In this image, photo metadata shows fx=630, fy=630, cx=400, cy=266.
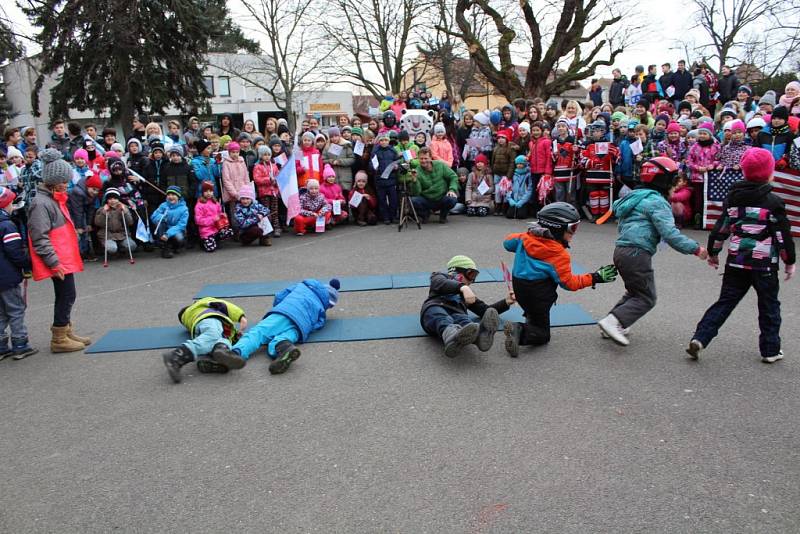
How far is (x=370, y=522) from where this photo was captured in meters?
3.17

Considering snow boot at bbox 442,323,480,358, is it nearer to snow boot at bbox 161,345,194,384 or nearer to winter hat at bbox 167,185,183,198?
snow boot at bbox 161,345,194,384

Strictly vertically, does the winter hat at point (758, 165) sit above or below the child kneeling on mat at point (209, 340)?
above

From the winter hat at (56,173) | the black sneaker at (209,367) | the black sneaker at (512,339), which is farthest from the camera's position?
the winter hat at (56,173)

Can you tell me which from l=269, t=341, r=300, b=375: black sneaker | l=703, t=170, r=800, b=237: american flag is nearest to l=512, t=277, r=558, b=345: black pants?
l=269, t=341, r=300, b=375: black sneaker

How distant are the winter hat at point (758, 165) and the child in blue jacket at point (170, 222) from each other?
836cm

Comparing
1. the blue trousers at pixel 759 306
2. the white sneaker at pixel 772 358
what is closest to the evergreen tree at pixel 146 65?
the blue trousers at pixel 759 306

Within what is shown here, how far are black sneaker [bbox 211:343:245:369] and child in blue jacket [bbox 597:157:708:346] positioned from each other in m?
3.14

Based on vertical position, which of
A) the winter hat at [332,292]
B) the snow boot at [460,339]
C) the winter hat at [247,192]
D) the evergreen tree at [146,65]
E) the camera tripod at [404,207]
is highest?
the evergreen tree at [146,65]

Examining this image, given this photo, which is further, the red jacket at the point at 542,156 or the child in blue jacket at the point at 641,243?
the red jacket at the point at 542,156

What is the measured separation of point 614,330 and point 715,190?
21.3 feet

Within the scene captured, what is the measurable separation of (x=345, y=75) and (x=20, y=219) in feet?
81.2

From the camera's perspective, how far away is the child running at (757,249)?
16.3 feet

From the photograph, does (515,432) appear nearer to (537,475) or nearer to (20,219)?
(537,475)

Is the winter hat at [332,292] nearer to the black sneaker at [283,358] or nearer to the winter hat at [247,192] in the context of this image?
the black sneaker at [283,358]
